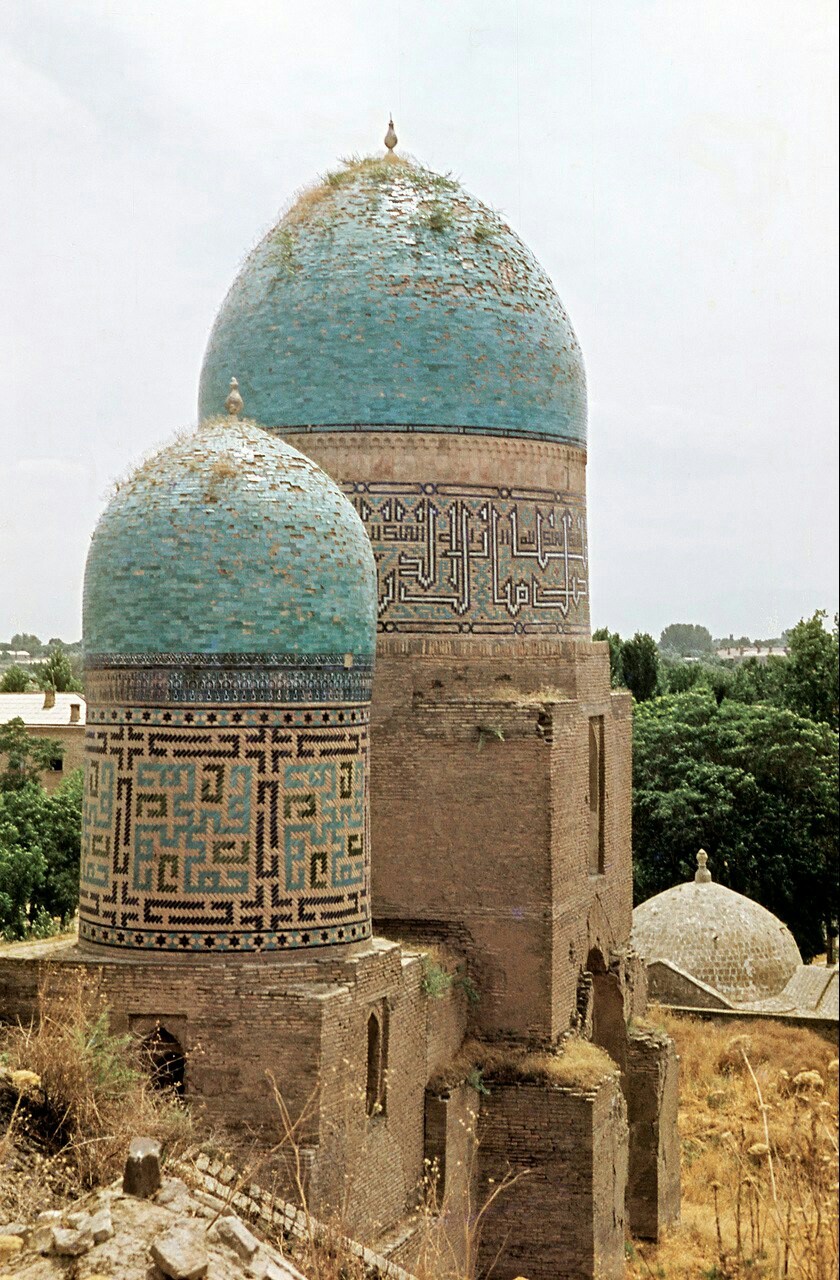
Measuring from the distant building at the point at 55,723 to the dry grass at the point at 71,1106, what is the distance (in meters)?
16.2

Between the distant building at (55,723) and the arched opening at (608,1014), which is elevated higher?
the distant building at (55,723)

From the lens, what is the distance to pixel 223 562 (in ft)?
41.0

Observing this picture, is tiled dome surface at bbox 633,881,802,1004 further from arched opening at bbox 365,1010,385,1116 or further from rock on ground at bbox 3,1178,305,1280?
rock on ground at bbox 3,1178,305,1280

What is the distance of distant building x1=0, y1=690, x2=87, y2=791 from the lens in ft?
92.1

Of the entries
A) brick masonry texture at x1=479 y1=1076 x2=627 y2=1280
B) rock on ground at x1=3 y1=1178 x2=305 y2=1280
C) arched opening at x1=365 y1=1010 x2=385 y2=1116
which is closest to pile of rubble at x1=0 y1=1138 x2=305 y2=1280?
A: rock on ground at x1=3 y1=1178 x2=305 y2=1280

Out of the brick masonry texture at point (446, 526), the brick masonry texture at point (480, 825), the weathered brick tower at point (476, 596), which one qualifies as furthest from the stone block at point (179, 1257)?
the brick masonry texture at point (446, 526)

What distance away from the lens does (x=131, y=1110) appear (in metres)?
10.6

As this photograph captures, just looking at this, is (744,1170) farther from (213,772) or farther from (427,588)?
(427,588)

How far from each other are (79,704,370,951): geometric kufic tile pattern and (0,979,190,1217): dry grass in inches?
33.9

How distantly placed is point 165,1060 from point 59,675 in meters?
29.8

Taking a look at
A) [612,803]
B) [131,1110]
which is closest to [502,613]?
[612,803]

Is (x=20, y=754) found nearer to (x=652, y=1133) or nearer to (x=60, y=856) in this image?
(x=60, y=856)

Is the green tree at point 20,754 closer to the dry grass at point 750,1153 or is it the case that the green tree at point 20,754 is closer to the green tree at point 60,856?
the green tree at point 60,856

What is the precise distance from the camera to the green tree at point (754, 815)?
31281 millimetres
